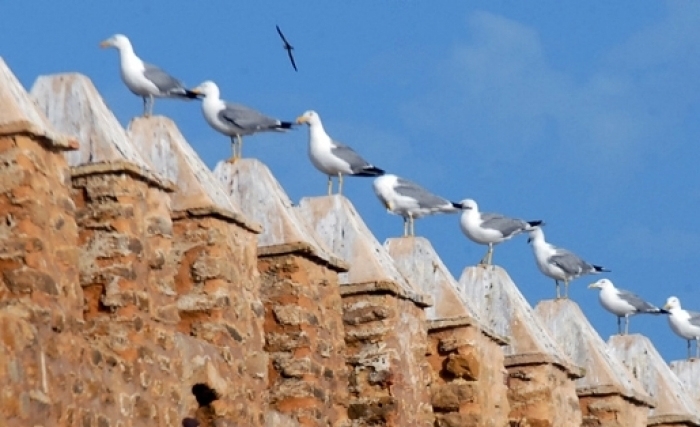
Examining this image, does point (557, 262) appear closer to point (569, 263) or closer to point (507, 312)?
point (569, 263)

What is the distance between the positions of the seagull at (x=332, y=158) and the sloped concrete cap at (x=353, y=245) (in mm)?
476

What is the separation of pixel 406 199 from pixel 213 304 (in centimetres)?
391

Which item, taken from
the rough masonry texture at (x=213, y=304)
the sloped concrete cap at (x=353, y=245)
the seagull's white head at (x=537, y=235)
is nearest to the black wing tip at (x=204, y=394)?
the rough masonry texture at (x=213, y=304)

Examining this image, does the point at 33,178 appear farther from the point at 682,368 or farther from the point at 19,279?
the point at 682,368

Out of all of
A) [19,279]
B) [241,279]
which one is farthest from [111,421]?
[241,279]

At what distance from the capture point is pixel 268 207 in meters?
14.1

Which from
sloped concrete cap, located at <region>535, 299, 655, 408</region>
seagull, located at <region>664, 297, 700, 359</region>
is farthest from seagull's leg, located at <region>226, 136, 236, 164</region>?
seagull, located at <region>664, 297, 700, 359</region>

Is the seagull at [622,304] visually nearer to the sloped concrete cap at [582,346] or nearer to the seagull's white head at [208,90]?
the sloped concrete cap at [582,346]

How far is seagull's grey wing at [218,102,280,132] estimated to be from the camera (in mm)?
14555

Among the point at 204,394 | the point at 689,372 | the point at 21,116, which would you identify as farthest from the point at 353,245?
the point at 689,372

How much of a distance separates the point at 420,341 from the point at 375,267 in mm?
748

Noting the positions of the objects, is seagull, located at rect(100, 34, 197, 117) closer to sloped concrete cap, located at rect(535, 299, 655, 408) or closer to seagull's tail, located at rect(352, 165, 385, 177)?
seagull's tail, located at rect(352, 165, 385, 177)

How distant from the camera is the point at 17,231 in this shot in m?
10.8

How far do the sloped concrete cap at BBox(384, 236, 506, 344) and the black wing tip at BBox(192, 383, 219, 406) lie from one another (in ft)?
12.2
